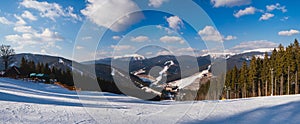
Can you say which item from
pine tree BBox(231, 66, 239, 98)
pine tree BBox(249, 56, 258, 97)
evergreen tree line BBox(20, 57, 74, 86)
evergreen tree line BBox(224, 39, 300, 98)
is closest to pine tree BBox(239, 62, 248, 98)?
evergreen tree line BBox(224, 39, 300, 98)

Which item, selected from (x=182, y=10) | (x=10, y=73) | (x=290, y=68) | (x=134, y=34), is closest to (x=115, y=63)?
(x=134, y=34)

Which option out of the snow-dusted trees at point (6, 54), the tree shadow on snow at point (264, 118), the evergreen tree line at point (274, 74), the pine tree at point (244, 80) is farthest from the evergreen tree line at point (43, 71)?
the tree shadow on snow at point (264, 118)

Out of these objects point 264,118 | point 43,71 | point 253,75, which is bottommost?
point 264,118

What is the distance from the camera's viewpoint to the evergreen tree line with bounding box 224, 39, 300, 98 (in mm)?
40562

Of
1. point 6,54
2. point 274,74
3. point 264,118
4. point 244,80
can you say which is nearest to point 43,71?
point 6,54

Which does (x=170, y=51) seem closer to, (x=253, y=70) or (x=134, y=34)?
(x=134, y=34)

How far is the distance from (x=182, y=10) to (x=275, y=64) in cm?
4019

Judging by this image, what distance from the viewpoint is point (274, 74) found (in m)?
43.7

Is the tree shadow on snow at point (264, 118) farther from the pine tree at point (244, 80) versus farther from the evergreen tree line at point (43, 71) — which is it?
the evergreen tree line at point (43, 71)

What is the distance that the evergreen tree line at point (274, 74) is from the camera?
40.6 metres

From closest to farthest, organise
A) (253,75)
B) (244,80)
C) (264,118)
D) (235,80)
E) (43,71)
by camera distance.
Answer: (264,118) < (253,75) < (244,80) < (235,80) < (43,71)

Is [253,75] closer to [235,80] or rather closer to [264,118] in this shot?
[235,80]

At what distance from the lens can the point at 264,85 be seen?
48312 mm

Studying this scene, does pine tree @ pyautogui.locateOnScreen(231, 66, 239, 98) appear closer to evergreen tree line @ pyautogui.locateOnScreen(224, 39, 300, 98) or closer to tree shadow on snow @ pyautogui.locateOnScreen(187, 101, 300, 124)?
evergreen tree line @ pyautogui.locateOnScreen(224, 39, 300, 98)
